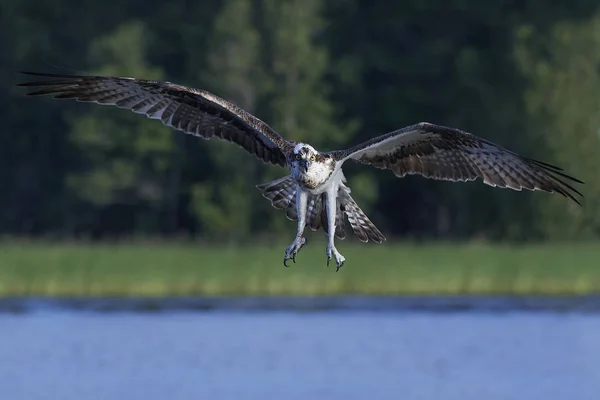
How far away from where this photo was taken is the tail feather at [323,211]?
42.9 ft

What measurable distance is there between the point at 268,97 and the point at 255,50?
141cm

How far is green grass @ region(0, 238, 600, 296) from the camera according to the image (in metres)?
27.0

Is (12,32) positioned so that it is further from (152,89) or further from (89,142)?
(152,89)

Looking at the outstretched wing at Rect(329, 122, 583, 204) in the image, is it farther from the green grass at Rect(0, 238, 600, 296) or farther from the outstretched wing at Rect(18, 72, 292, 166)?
the green grass at Rect(0, 238, 600, 296)

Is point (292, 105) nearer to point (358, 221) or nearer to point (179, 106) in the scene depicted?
point (179, 106)

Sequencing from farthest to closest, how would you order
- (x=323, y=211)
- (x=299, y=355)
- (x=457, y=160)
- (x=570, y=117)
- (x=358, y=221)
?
(x=570, y=117) < (x=299, y=355) < (x=457, y=160) < (x=358, y=221) < (x=323, y=211)

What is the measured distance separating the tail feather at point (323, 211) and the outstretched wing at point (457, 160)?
389 mm

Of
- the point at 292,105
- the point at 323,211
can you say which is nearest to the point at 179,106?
the point at 323,211

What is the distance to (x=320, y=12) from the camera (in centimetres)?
4572

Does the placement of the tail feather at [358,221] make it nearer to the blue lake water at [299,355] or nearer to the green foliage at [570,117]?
the blue lake water at [299,355]

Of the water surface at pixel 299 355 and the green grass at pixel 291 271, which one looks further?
the green grass at pixel 291 271

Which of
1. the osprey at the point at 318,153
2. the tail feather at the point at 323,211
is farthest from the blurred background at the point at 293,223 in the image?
the tail feather at the point at 323,211

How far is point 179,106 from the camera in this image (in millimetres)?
14453

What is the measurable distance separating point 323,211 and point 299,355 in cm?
976
